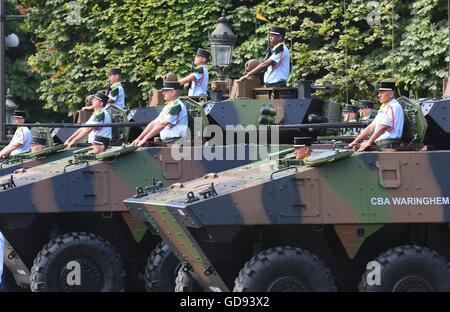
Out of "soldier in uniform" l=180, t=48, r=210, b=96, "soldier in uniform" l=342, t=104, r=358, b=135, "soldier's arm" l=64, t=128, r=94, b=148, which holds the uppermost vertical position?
"soldier in uniform" l=180, t=48, r=210, b=96

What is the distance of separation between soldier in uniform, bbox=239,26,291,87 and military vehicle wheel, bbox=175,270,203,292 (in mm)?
4410

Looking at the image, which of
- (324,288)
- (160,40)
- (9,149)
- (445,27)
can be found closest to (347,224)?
(324,288)

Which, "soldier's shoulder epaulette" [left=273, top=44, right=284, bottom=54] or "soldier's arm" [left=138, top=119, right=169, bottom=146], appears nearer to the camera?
"soldier's arm" [left=138, top=119, right=169, bottom=146]

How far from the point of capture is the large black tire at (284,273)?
18.3 m

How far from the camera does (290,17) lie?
34.3 metres

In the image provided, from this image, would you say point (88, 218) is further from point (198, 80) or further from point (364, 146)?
point (364, 146)

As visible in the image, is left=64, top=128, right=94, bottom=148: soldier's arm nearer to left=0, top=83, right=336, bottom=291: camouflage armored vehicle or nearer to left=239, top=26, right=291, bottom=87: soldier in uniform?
left=0, top=83, right=336, bottom=291: camouflage armored vehicle

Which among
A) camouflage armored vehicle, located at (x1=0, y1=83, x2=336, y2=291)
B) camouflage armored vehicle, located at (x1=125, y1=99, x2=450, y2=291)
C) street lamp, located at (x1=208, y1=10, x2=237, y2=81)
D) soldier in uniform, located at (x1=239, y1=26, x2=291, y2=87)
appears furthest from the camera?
street lamp, located at (x1=208, y1=10, x2=237, y2=81)

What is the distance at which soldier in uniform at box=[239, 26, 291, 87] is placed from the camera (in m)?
23.2

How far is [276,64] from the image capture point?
23234mm

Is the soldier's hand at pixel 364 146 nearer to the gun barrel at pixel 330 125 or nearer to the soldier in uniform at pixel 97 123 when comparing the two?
the gun barrel at pixel 330 125

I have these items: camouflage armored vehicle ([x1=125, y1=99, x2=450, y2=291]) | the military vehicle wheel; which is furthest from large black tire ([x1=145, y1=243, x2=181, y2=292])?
camouflage armored vehicle ([x1=125, y1=99, x2=450, y2=291])
